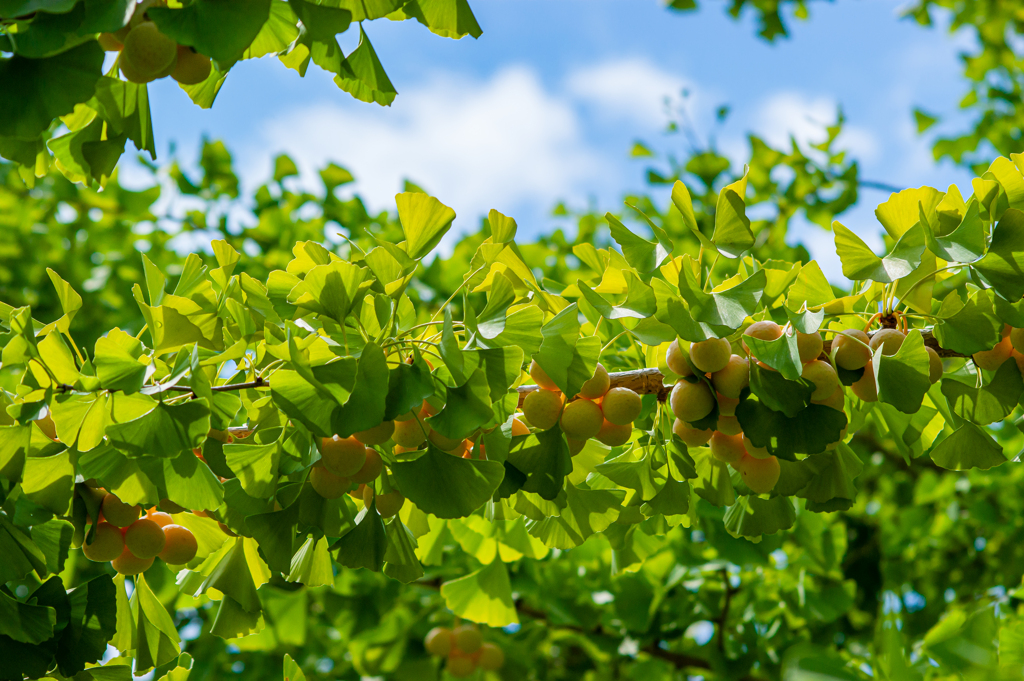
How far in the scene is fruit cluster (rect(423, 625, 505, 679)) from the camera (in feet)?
5.78

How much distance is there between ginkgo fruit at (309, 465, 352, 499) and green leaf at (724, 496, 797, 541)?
48cm

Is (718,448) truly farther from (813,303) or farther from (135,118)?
(135,118)

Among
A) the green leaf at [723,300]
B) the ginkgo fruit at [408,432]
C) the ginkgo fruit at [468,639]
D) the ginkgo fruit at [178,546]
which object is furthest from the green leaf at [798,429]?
the ginkgo fruit at [468,639]

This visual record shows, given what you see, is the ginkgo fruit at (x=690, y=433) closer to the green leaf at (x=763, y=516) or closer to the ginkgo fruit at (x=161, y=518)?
the green leaf at (x=763, y=516)

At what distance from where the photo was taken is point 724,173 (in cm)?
271

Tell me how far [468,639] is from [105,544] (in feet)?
3.47

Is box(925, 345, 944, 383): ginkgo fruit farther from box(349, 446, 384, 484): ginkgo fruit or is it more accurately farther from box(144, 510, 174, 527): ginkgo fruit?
box(144, 510, 174, 527): ginkgo fruit

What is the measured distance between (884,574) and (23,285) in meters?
3.04

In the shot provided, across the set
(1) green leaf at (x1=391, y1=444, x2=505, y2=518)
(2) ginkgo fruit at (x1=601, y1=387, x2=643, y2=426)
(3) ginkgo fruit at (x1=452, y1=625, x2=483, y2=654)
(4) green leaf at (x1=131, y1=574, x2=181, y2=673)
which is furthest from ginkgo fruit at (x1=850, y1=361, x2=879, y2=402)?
(3) ginkgo fruit at (x1=452, y1=625, x2=483, y2=654)

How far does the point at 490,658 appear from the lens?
1.76 m

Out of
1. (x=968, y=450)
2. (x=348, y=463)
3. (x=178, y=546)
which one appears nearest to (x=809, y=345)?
(x=968, y=450)

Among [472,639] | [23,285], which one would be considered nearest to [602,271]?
[472,639]

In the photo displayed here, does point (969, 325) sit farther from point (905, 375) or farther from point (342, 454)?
point (342, 454)

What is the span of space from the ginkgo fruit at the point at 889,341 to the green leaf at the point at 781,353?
0.32ft
